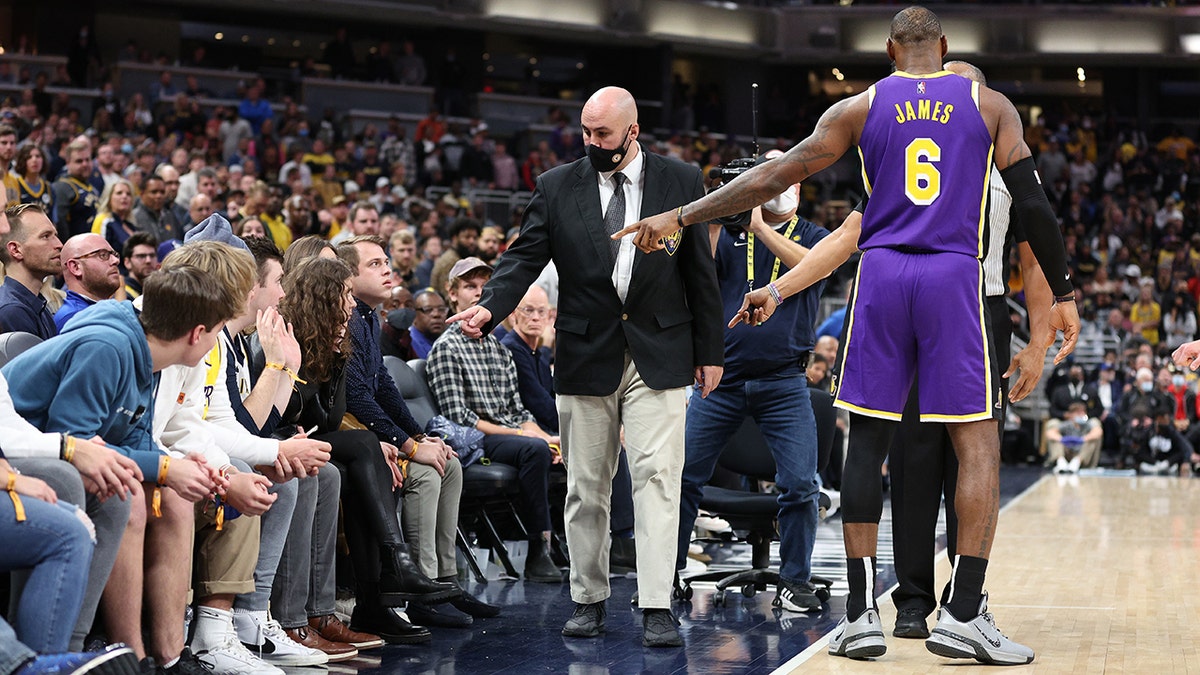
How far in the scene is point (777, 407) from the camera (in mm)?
6195

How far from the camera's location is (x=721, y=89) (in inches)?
1151

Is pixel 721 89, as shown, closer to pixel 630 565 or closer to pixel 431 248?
pixel 431 248

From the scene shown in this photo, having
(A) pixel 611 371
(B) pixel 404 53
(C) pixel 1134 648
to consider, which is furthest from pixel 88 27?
(C) pixel 1134 648

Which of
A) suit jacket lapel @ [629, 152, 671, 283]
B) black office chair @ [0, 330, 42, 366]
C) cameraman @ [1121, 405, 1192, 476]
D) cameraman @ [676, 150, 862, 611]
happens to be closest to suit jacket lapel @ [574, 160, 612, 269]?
suit jacket lapel @ [629, 152, 671, 283]

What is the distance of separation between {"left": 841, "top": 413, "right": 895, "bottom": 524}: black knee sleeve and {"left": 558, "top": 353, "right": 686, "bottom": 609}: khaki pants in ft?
2.34

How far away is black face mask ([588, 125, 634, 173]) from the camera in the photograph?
5332mm

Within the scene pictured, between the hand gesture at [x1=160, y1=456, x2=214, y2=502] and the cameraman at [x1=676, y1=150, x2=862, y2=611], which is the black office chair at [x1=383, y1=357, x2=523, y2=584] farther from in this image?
the hand gesture at [x1=160, y1=456, x2=214, y2=502]

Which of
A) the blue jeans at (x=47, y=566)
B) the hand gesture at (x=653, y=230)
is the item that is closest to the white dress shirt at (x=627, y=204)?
the hand gesture at (x=653, y=230)

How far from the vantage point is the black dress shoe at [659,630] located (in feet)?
16.8

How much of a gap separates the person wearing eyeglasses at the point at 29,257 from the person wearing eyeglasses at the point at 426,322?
221 cm

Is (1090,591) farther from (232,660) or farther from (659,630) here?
(232,660)

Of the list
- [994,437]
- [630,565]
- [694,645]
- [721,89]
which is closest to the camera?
[994,437]

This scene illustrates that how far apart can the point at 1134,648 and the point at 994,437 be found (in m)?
0.92

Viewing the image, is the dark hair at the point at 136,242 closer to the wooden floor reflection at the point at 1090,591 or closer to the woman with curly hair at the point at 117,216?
the woman with curly hair at the point at 117,216
